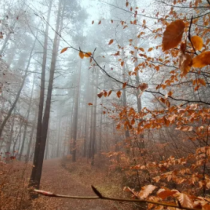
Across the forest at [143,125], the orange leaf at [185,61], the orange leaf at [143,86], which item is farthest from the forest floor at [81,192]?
the orange leaf at [185,61]

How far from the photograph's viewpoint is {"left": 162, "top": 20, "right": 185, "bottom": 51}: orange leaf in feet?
1.77

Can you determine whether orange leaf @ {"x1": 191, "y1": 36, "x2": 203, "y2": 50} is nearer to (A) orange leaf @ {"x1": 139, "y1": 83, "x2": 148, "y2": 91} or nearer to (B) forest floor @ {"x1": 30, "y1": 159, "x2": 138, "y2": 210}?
(A) orange leaf @ {"x1": 139, "y1": 83, "x2": 148, "y2": 91}

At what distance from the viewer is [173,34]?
0.55 meters

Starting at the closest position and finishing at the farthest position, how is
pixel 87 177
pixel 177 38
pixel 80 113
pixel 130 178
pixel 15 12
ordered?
1. pixel 177 38
2. pixel 130 178
3. pixel 87 177
4. pixel 15 12
5. pixel 80 113

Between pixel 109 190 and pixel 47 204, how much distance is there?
2868mm

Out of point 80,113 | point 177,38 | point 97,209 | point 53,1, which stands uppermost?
point 53,1

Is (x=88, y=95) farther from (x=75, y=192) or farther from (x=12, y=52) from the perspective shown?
(x=75, y=192)

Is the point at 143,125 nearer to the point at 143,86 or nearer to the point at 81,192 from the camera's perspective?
the point at 143,86

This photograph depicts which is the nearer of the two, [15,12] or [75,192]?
[75,192]

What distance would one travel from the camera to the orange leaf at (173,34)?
1.77 ft

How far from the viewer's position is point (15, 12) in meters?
11.4

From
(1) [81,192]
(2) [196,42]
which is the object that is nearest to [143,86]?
(2) [196,42]

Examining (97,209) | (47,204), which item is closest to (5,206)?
(47,204)

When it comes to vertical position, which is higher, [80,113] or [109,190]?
[80,113]
